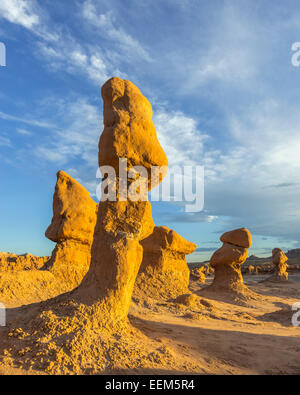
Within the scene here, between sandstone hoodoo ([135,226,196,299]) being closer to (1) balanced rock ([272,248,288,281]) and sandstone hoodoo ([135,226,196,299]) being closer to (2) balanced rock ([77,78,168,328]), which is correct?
(2) balanced rock ([77,78,168,328])

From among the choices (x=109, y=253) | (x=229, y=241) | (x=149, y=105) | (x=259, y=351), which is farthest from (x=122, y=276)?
(x=229, y=241)

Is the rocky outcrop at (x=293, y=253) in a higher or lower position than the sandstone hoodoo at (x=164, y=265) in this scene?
lower

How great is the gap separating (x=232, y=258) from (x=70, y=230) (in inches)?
321

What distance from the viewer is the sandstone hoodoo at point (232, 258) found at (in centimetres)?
1428

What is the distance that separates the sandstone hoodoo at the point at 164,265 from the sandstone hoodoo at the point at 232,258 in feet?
13.9

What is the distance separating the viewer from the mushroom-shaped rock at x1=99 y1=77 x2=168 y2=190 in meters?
5.21

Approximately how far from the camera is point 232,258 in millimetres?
14336

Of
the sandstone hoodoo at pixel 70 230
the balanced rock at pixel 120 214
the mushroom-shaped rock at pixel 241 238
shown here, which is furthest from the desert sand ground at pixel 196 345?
the mushroom-shaped rock at pixel 241 238

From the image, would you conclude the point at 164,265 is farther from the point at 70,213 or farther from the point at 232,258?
the point at 232,258

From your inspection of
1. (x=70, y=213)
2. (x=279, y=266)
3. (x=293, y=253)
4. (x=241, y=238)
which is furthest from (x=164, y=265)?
(x=293, y=253)

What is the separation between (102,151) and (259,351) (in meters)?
4.55

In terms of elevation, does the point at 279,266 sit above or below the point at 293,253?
above

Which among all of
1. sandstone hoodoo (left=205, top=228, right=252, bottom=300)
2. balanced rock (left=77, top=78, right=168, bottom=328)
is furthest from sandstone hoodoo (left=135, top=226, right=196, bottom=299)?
balanced rock (left=77, top=78, right=168, bottom=328)

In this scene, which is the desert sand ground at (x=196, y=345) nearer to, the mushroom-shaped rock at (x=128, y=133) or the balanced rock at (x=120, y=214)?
the balanced rock at (x=120, y=214)
